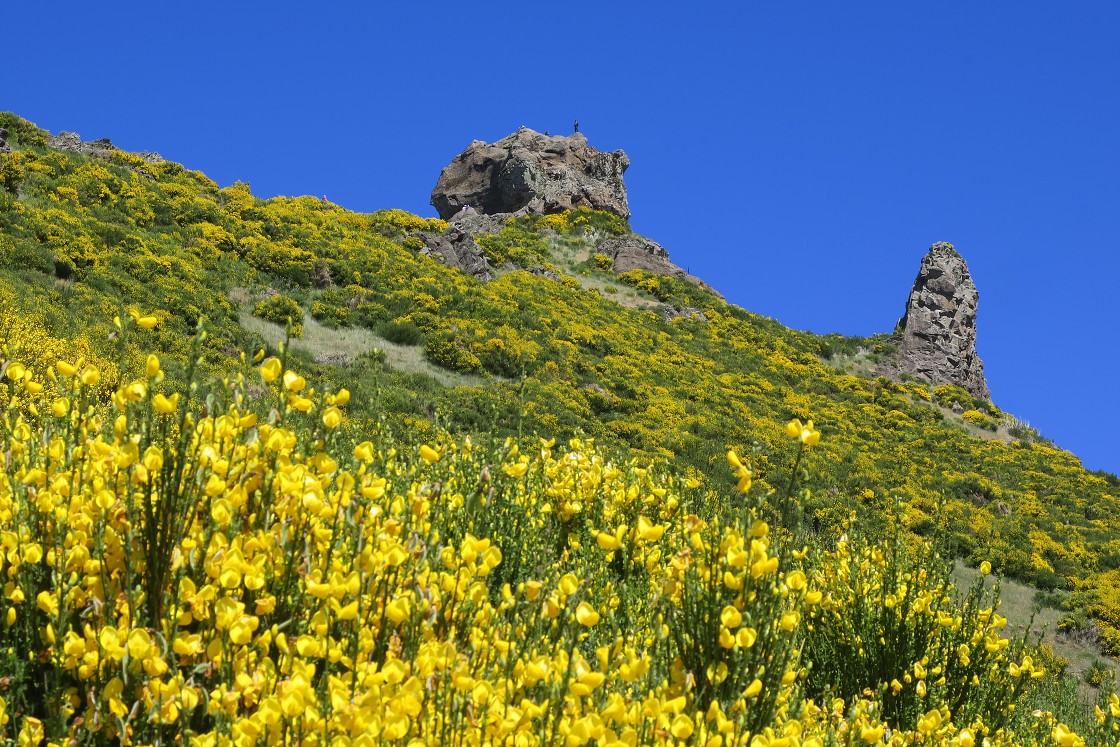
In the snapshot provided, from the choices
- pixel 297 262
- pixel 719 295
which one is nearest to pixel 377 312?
pixel 297 262

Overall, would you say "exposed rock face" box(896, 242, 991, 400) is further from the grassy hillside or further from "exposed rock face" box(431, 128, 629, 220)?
"exposed rock face" box(431, 128, 629, 220)

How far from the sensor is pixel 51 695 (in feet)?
6.40

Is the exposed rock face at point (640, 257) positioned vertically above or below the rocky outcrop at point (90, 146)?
above

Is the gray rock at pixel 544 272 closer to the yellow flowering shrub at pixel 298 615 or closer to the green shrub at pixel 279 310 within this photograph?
the green shrub at pixel 279 310

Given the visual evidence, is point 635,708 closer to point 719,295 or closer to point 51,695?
point 51,695

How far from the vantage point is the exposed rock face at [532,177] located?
4347 cm

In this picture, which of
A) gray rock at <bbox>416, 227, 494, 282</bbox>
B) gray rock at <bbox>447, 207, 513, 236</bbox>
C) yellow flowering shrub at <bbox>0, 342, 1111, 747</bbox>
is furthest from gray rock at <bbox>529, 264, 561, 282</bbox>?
yellow flowering shrub at <bbox>0, 342, 1111, 747</bbox>

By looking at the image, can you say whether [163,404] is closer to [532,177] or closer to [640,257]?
[640,257]

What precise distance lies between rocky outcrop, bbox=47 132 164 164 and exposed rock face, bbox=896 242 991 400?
101ft

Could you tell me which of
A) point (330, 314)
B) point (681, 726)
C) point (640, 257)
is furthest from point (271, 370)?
point (640, 257)

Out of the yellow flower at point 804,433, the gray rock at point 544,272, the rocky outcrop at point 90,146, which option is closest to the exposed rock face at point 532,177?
the gray rock at point 544,272

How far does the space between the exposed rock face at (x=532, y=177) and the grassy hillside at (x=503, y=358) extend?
12.7 metres

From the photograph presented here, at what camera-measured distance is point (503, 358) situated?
19609 mm

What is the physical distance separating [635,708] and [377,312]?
62.6 feet
